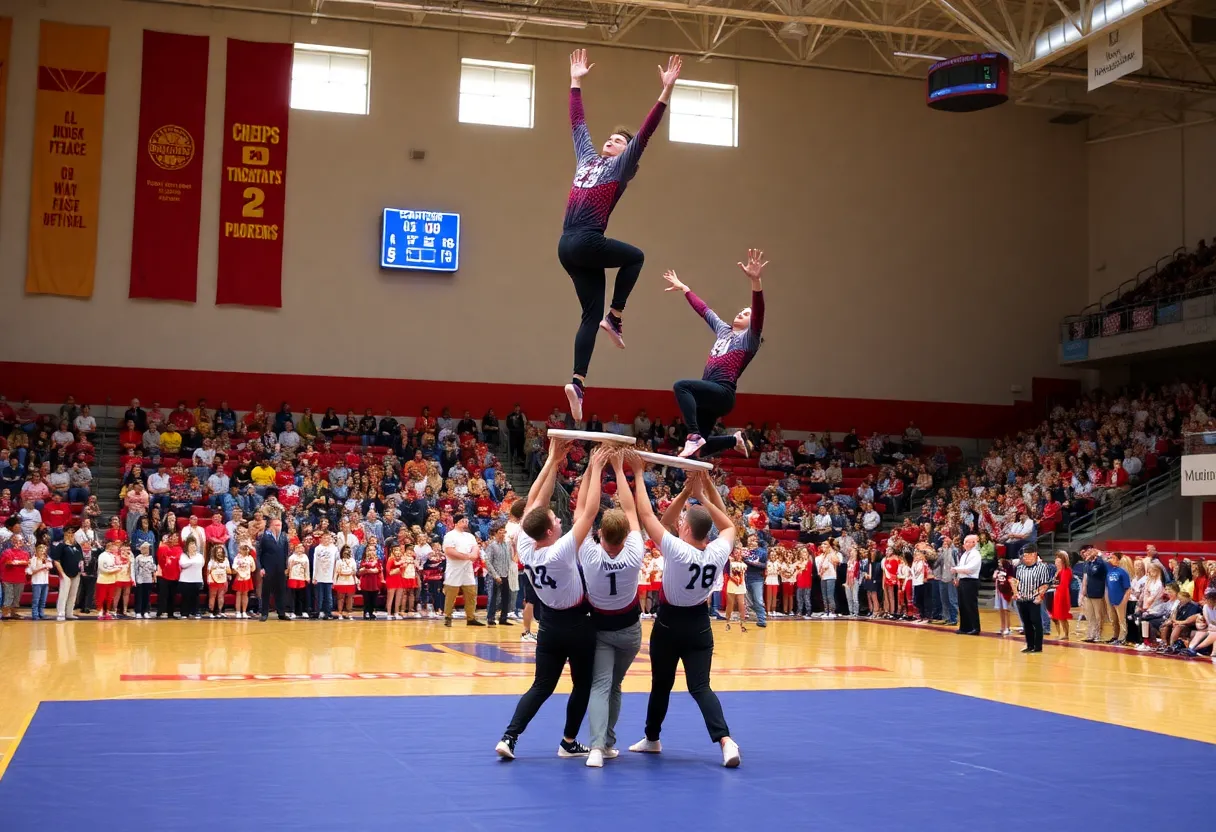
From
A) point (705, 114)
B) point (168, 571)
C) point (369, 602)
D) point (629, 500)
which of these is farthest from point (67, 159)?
point (629, 500)

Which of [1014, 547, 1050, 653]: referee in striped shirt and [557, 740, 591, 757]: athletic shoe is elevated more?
[1014, 547, 1050, 653]: referee in striped shirt

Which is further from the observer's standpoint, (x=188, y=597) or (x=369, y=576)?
(x=369, y=576)

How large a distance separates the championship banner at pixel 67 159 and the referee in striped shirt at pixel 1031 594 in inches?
829

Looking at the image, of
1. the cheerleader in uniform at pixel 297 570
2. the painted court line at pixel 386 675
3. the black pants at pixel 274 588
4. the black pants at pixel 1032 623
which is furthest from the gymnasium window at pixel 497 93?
the painted court line at pixel 386 675

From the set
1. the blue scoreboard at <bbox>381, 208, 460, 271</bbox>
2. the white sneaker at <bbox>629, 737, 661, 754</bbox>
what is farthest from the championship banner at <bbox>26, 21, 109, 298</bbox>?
the white sneaker at <bbox>629, 737, 661, 754</bbox>

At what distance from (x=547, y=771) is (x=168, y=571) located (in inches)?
568

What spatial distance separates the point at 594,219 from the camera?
8242 mm

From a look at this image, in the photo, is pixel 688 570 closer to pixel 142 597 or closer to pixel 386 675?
pixel 386 675

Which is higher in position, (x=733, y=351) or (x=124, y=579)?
(x=733, y=351)

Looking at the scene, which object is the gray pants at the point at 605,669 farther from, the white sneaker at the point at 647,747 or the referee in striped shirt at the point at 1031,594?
the referee in striped shirt at the point at 1031,594

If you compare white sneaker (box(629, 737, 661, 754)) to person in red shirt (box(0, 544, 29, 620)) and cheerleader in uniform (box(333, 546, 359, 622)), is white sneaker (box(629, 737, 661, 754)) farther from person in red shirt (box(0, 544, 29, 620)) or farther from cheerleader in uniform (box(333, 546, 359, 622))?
person in red shirt (box(0, 544, 29, 620))

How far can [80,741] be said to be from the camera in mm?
9141

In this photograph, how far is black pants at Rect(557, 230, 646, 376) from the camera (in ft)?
26.9

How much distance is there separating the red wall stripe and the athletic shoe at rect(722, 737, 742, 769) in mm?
21752
